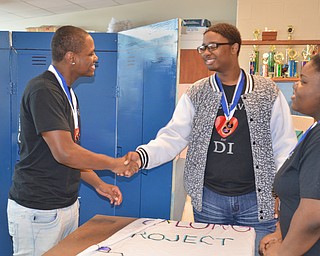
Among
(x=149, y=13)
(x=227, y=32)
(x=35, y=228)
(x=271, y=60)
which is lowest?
(x=35, y=228)

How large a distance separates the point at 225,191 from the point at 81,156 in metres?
0.68

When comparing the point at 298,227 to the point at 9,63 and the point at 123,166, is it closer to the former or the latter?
the point at 123,166

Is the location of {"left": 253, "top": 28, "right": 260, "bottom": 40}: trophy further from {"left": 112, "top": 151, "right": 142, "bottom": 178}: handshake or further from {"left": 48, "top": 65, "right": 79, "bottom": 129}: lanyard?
{"left": 48, "top": 65, "right": 79, "bottom": 129}: lanyard

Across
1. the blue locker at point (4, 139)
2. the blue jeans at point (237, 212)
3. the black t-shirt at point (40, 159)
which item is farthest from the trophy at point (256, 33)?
the black t-shirt at point (40, 159)

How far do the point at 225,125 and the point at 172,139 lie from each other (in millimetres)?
326

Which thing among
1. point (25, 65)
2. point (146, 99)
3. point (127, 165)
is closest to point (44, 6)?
point (25, 65)

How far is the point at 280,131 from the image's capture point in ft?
6.18

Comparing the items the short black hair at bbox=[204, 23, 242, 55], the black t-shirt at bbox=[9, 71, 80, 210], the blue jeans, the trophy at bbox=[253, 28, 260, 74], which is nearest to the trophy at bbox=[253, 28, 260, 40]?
the trophy at bbox=[253, 28, 260, 74]

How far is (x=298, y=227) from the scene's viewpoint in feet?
3.88

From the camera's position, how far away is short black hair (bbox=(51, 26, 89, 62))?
194cm

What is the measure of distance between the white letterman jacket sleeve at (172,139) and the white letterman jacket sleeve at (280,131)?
0.41m

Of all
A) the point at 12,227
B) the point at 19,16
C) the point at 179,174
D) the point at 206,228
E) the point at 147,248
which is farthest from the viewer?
the point at 19,16

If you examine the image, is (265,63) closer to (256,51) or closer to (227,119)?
(256,51)

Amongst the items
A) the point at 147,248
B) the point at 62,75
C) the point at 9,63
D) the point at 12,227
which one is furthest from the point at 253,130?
the point at 9,63
